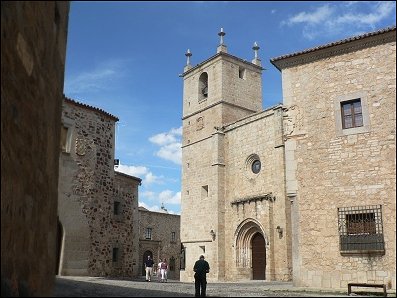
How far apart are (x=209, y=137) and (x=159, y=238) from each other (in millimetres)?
16750

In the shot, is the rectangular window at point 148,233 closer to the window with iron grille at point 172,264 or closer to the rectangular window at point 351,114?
the window with iron grille at point 172,264

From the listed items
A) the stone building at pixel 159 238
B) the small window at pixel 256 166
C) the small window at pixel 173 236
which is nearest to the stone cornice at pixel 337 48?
the small window at pixel 256 166

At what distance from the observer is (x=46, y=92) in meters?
6.97

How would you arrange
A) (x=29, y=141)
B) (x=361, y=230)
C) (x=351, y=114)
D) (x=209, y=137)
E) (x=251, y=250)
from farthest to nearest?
(x=209, y=137), (x=251, y=250), (x=351, y=114), (x=361, y=230), (x=29, y=141)

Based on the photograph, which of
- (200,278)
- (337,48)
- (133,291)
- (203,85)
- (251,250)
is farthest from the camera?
(203,85)

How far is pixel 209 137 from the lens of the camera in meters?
29.2

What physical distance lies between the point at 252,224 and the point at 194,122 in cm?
941

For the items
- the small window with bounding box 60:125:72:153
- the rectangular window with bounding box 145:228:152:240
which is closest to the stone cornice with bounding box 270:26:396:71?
the small window with bounding box 60:125:72:153

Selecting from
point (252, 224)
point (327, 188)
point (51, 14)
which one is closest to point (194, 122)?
point (252, 224)

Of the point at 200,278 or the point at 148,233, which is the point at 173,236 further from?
the point at 200,278

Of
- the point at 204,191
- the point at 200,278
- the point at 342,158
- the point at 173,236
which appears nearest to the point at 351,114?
the point at 342,158

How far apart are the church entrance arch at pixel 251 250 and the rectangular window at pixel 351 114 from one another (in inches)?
456

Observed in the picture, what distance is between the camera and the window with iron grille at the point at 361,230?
12938 millimetres

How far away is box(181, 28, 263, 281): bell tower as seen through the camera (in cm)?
2727
